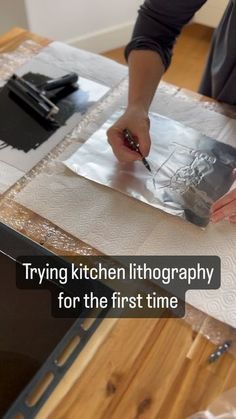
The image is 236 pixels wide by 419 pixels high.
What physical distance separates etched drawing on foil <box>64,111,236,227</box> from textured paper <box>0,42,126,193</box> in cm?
7

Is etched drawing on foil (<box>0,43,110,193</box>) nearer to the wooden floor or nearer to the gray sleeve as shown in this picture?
the gray sleeve

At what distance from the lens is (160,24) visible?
0.86 m

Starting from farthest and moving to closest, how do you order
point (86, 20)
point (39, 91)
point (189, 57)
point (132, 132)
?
point (189, 57), point (86, 20), point (39, 91), point (132, 132)

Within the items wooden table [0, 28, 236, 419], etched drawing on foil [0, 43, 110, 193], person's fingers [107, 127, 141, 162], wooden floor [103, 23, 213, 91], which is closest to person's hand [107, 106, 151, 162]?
person's fingers [107, 127, 141, 162]

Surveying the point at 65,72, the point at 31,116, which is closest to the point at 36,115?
the point at 31,116

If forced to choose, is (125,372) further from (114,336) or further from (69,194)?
(69,194)

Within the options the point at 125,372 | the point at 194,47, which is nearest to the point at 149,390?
the point at 125,372

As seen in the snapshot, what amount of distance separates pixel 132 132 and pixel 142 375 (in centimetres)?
42

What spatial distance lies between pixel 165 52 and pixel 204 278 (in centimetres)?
50

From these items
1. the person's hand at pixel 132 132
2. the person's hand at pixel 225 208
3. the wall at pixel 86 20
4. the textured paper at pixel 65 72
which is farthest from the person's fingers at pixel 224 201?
the wall at pixel 86 20

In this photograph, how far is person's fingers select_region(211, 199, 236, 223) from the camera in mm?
669

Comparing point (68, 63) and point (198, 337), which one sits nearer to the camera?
point (198, 337)

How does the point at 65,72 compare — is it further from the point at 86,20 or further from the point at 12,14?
the point at 86,20

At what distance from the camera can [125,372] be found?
53 cm
